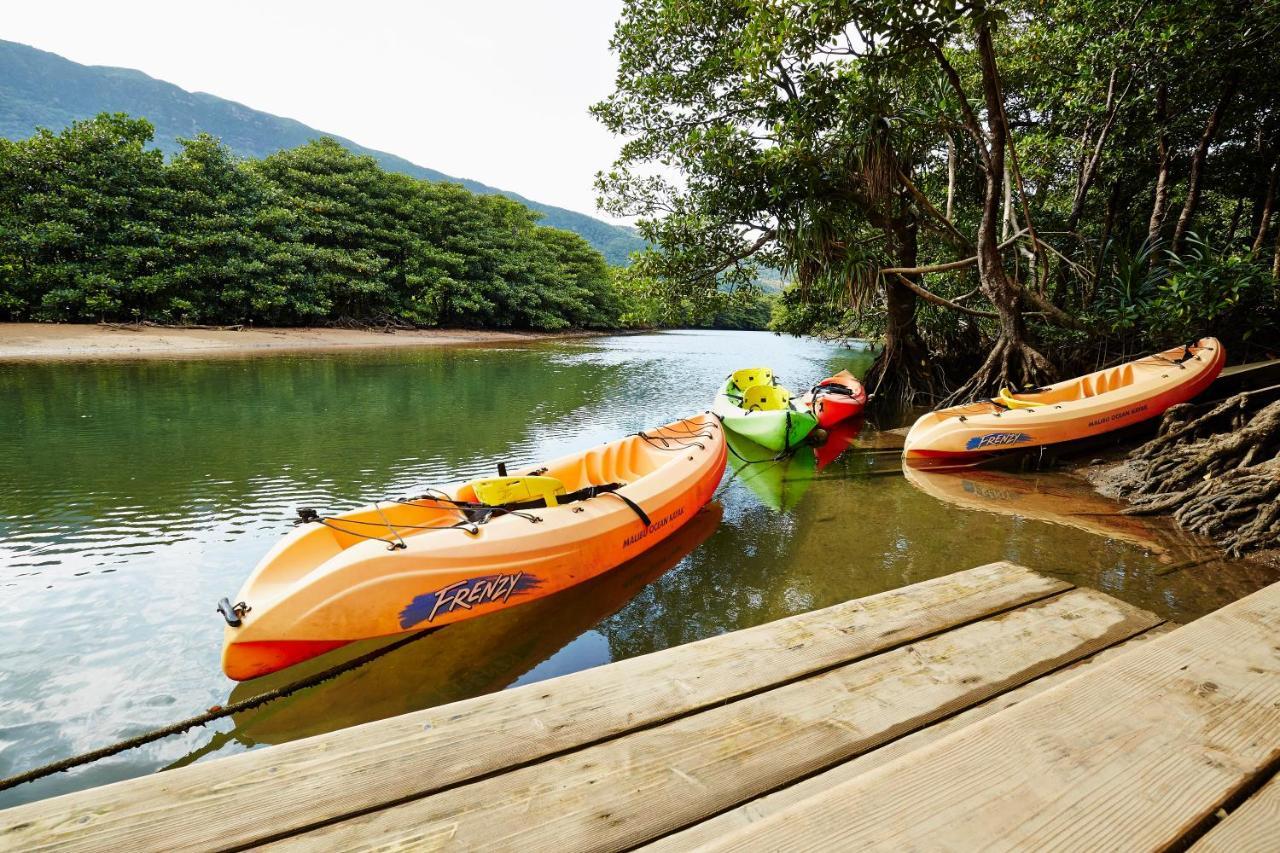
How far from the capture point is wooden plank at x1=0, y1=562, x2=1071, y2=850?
105 centimetres

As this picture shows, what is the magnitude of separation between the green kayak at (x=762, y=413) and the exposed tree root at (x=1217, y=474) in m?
3.66

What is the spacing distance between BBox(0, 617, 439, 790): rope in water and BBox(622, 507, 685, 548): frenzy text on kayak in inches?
62.1

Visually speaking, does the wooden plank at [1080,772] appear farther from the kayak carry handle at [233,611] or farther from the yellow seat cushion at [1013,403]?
the yellow seat cushion at [1013,403]

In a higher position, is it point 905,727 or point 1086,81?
point 1086,81

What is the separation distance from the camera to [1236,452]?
5027 millimetres

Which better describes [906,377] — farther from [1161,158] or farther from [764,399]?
[1161,158]

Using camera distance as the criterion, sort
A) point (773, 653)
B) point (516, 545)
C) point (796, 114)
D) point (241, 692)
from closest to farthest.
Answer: point (773, 653)
point (241, 692)
point (516, 545)
point (796, 114)

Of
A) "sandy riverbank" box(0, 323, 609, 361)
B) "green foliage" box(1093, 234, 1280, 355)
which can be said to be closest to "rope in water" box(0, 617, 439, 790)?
A: "green foliage" box(1093, 234, 1280, 355)

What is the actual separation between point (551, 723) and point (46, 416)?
11.6 metres

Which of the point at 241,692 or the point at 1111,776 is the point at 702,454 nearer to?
the point at 241,692

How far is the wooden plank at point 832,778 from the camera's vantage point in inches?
40.3

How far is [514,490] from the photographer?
4.07 metres

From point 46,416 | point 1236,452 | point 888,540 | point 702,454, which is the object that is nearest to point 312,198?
point 46,416

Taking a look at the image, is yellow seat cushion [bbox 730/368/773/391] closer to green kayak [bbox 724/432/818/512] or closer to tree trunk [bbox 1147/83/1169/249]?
green kayak [bbox 724/432/818/512]
